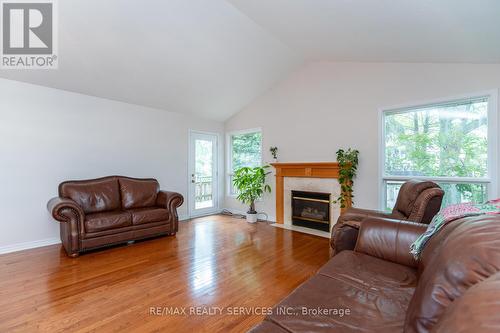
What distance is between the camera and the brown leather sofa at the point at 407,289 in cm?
68

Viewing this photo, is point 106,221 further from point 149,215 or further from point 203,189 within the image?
point 203,189

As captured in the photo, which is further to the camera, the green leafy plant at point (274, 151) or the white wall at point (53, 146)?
the green leafy plant at point (274, 151)

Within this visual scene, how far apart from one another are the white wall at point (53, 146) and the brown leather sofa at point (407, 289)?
3.97 meters

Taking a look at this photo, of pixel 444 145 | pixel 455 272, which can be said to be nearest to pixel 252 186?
pixel 444 145

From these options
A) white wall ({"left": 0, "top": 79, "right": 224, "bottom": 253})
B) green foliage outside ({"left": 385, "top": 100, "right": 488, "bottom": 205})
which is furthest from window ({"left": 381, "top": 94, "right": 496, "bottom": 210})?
white wall ({"left": 0, "top": 79, "right": 224, "bottom": 253})

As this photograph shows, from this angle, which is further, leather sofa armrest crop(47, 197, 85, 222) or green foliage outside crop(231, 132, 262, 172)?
green foliage outside crop(231, 132, 262, 172)

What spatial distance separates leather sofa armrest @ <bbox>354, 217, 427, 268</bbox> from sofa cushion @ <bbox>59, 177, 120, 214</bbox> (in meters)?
3.63

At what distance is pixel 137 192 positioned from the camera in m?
4.09

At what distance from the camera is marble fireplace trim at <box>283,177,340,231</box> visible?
4043 millimetres

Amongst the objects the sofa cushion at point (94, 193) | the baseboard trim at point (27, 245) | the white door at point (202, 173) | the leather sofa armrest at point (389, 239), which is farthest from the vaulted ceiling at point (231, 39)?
the baseboard trim at point (27, 245)

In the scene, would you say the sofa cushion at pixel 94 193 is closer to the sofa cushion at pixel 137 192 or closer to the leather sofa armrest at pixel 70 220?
the sofa cushion at pixel 137 192

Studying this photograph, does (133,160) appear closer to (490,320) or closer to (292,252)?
(292,252)

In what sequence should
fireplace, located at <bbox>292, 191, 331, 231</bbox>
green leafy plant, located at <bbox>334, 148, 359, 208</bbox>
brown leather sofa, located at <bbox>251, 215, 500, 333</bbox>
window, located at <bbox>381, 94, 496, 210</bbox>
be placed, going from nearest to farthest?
1. brown leather sofa, located at <bbox>251, 215, 500, 333</bbox>
2. window, located at <bbox>381, 94, 496, 210</bbox>
3. green leafy plant, located at <bbox>334, 148, 359, 208</bbox>
4. fireplace, located at <bbox>292, 191, 331, 231</bbox>

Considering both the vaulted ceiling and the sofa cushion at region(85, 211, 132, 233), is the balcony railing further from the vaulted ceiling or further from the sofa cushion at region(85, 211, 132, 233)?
the sofa cushion at region(85, 211, 132, 233)
